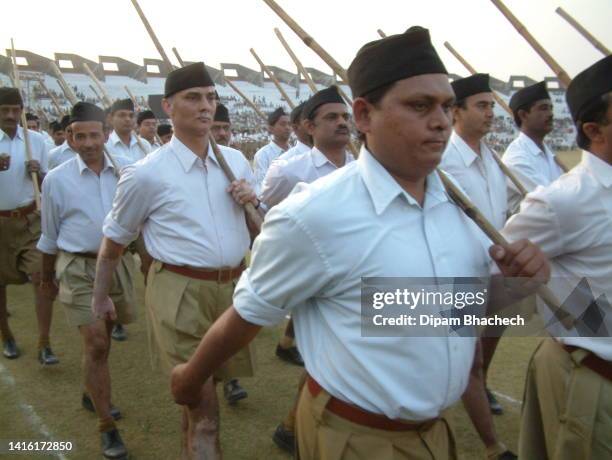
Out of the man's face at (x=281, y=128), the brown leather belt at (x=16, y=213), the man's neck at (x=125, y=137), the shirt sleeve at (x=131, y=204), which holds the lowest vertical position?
the shirt sleeve at (x=131, y=204)

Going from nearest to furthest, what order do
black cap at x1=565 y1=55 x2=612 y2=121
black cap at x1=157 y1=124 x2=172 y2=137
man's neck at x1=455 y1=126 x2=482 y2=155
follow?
black cap at x1=565 y1=55 x2=612 y2=121, man's neck at x1=455 y1=126 x2=482 y2=155, black cap at x1=157 y1=124 x2=172 y2=137

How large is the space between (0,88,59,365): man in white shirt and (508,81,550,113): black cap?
14.4 ft

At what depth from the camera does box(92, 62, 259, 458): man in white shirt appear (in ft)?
10.6

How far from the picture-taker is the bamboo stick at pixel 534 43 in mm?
2936

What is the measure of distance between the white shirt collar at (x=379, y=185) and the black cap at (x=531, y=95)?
3422 millimetres

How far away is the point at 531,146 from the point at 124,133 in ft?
17.2

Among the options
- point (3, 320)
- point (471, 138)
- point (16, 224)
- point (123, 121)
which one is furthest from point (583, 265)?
point (123, 121)

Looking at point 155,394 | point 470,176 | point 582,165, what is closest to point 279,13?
point 582,165

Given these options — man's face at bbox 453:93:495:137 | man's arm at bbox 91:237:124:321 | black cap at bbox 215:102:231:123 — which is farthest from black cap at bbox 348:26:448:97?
black cap at bbox 215:102:231:123

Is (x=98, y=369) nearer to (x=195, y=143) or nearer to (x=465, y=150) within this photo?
(x=195, y=143)

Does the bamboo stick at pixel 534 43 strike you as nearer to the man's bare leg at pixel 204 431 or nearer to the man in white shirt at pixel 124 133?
the man's bare leg at pixel 204 431

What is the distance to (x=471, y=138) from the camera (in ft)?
13.6

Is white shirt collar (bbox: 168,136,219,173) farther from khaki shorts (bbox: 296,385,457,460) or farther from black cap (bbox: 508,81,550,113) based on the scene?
black cap (bbox: 508,81,550,113)

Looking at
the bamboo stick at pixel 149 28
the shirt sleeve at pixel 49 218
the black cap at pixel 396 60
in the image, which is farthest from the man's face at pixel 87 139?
the black cap at pixel 396 60
